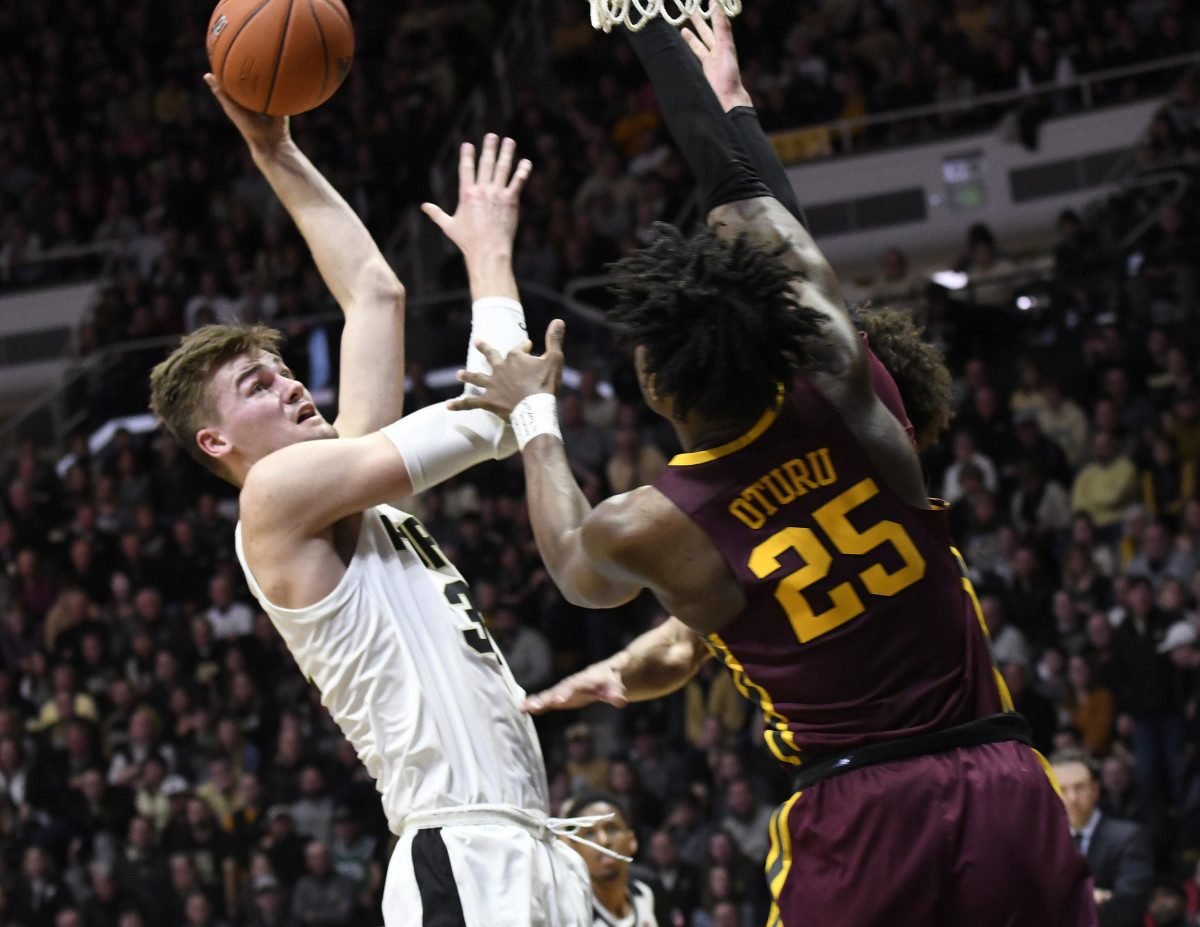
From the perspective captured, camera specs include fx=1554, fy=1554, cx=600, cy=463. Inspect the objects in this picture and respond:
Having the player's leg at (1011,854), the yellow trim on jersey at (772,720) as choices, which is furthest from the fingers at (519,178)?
the player's leg at (1011,854)

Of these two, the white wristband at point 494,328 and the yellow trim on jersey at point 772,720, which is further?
the white wristband at point 494,328

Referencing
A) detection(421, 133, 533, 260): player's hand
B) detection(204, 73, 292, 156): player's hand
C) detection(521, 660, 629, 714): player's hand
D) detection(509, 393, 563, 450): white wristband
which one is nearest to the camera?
detection(509, 393, 563, 450): white wristband

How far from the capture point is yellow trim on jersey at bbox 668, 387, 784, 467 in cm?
301

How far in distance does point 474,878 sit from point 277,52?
7.42 feet

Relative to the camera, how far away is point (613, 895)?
6.61 meters

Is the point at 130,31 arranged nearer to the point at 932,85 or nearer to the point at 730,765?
the point at 932,85

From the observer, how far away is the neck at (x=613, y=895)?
6.61 m

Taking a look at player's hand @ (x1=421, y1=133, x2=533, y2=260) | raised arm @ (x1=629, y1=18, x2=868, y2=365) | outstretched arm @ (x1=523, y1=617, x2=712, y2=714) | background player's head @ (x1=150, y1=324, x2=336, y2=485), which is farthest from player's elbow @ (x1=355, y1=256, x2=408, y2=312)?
outstretched arm @ (x1=523, y1=617, x2=712, y2=714)

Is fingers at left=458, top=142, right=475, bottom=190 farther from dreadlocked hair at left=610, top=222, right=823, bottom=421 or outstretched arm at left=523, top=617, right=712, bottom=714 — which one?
outstretched arm at left=523, top=617, right=712, bottom=714

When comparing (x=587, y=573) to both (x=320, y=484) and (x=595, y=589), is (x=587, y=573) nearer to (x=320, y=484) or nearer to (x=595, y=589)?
(x=595, y=589)

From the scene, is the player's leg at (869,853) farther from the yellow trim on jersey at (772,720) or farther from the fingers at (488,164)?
the fingers at (488,164)

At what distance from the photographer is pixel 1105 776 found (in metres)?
8.37

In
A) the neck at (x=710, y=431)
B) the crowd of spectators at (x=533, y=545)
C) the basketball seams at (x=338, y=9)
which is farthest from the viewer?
the crowd of spectators at (x=533, y=545)

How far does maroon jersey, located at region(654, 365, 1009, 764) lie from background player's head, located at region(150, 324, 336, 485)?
1.18 m
